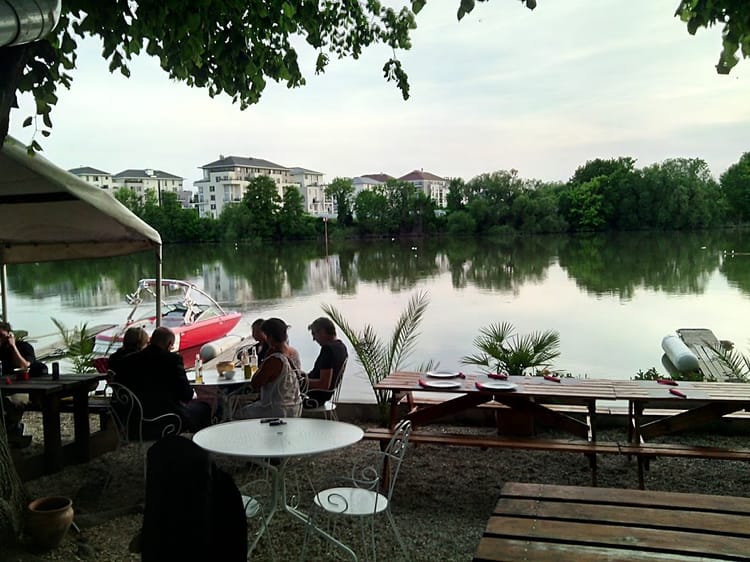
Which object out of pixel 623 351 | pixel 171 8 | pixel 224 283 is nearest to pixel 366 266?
pixel 224 283

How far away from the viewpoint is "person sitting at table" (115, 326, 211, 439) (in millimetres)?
4512

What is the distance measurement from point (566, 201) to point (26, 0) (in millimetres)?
82080

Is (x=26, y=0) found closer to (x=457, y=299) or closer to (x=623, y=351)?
(x=623, y=351)

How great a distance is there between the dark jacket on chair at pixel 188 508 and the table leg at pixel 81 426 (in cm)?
369

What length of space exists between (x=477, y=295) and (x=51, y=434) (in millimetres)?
21216

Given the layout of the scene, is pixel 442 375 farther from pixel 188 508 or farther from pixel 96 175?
pixel 96 175

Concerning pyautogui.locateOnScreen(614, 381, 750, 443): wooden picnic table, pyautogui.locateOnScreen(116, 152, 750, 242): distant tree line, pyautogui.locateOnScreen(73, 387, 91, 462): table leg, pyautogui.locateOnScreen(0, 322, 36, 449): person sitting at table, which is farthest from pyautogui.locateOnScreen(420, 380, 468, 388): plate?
pyautogui.locateOnScreen(116, 152, 750, 242): distant tree line

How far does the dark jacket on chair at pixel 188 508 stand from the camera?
76.4 inches

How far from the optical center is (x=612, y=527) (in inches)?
85.2

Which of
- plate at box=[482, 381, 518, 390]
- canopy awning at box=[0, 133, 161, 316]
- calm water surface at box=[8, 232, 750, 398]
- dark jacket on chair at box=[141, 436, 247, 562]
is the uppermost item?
canopy awning at box=[0, 133, 161, 316]

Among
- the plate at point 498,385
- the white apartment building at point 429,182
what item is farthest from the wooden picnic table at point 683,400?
the white apartment building at point 429,182

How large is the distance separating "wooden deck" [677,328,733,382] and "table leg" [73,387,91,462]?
7611 mm

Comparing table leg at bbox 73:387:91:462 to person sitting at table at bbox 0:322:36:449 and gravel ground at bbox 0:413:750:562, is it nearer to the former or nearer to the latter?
gravel ground at bbox 0:413:750:562

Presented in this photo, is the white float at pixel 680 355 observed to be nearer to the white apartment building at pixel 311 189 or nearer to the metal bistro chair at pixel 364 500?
the metal bistro chair at pixel 364 500
